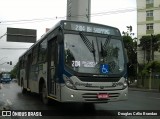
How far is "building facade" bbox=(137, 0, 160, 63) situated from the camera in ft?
202

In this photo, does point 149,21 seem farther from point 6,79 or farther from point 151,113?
point 151,113

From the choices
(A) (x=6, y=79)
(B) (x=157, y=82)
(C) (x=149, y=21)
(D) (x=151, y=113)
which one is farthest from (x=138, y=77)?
(D) (x=151, y=113)

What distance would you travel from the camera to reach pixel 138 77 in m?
56.0

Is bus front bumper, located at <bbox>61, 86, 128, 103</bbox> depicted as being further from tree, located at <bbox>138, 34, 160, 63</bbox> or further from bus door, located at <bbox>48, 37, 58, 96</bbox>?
tree, located at <bbox>138, 34, 160, 63</bbox>

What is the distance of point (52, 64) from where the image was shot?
41.4ft

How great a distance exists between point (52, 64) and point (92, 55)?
186 centimetres

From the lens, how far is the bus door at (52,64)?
40.1 ft

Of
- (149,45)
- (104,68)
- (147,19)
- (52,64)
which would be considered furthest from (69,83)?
(147,19)

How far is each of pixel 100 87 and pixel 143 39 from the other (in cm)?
5006

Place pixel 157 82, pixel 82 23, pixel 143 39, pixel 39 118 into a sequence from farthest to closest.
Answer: pixel 143 39, pixel 157 82, pixel 82 23, pixel 39 118

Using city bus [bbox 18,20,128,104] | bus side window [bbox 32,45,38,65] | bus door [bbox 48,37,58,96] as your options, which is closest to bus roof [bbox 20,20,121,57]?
city bus [bbox 18,20,128,104]

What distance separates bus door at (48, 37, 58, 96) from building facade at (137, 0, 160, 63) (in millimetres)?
49109

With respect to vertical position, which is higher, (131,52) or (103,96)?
(131,52)

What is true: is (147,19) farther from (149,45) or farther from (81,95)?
(81,95)
